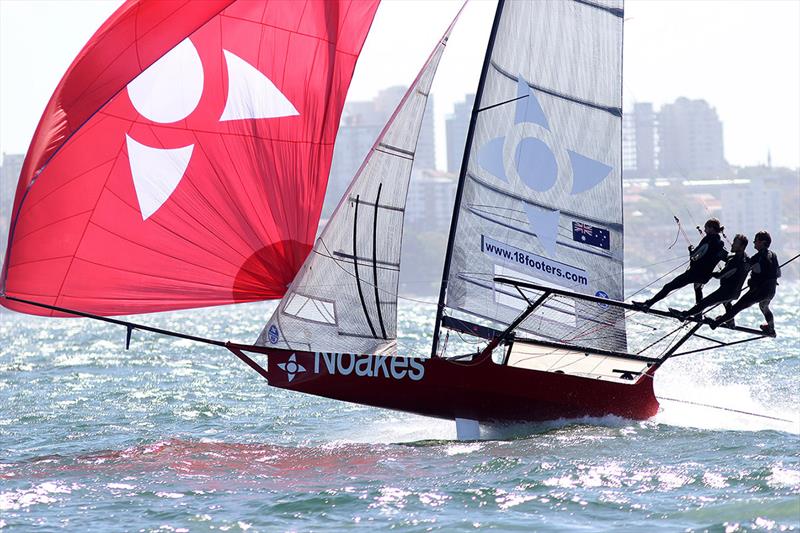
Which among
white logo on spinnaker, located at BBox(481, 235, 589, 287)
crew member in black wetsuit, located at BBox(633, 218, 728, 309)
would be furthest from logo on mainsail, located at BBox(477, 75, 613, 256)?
crew member in black wetsuit, located at BBox(633, 218, 728, 309)

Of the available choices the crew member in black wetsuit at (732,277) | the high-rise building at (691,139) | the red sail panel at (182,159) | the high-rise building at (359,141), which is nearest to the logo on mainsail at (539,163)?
the crew member in black wetsuit at (732,277)

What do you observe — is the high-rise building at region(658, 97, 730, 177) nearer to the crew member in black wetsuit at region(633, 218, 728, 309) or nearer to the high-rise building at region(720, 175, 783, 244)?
the high-rise building at region(720, 175, 783, 244)

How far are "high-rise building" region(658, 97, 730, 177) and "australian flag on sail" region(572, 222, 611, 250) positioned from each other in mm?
105275

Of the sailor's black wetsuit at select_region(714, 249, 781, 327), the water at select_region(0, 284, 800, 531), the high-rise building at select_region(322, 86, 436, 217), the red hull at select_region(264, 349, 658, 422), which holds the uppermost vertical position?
→ the high-rise building at select_region(322, 86, 436, 217)

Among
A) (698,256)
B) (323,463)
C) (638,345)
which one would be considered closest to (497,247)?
(698,256)

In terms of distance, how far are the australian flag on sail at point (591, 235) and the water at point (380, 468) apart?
4.67ft

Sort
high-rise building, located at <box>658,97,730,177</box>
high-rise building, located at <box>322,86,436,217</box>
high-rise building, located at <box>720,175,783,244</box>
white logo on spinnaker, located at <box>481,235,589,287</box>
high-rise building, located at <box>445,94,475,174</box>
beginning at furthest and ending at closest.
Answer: high-rise building, located at <box>445,94,475,174</box>, high-rise building, located at <box>658,97,730,177</box>, high-rise building, located at <box>322,86,436,217</box>, high-rise building, located at <box>720,175,783,244</box>, white logo on spinnaker, located at <box>481,235,589,287</box>

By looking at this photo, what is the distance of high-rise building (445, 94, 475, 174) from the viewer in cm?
14600

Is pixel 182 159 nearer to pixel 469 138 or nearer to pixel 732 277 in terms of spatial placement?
pixel 469 138

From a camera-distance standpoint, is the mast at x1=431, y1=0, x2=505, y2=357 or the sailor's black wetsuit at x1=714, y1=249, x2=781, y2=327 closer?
the sailor's black wetsuit at x1=714, y1=249, x2=781, y2=327

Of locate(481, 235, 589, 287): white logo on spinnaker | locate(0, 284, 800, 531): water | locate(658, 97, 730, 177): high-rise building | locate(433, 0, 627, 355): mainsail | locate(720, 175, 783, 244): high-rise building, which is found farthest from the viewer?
locate(658, 97, 730, 177): high-rise building

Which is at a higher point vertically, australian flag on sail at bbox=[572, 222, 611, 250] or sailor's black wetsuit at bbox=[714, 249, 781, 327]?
australian flag on sail at bbox=[572, 222, 611, 250]

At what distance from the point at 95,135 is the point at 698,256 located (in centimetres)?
451

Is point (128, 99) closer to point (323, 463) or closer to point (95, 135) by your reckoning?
point (95, 135)
